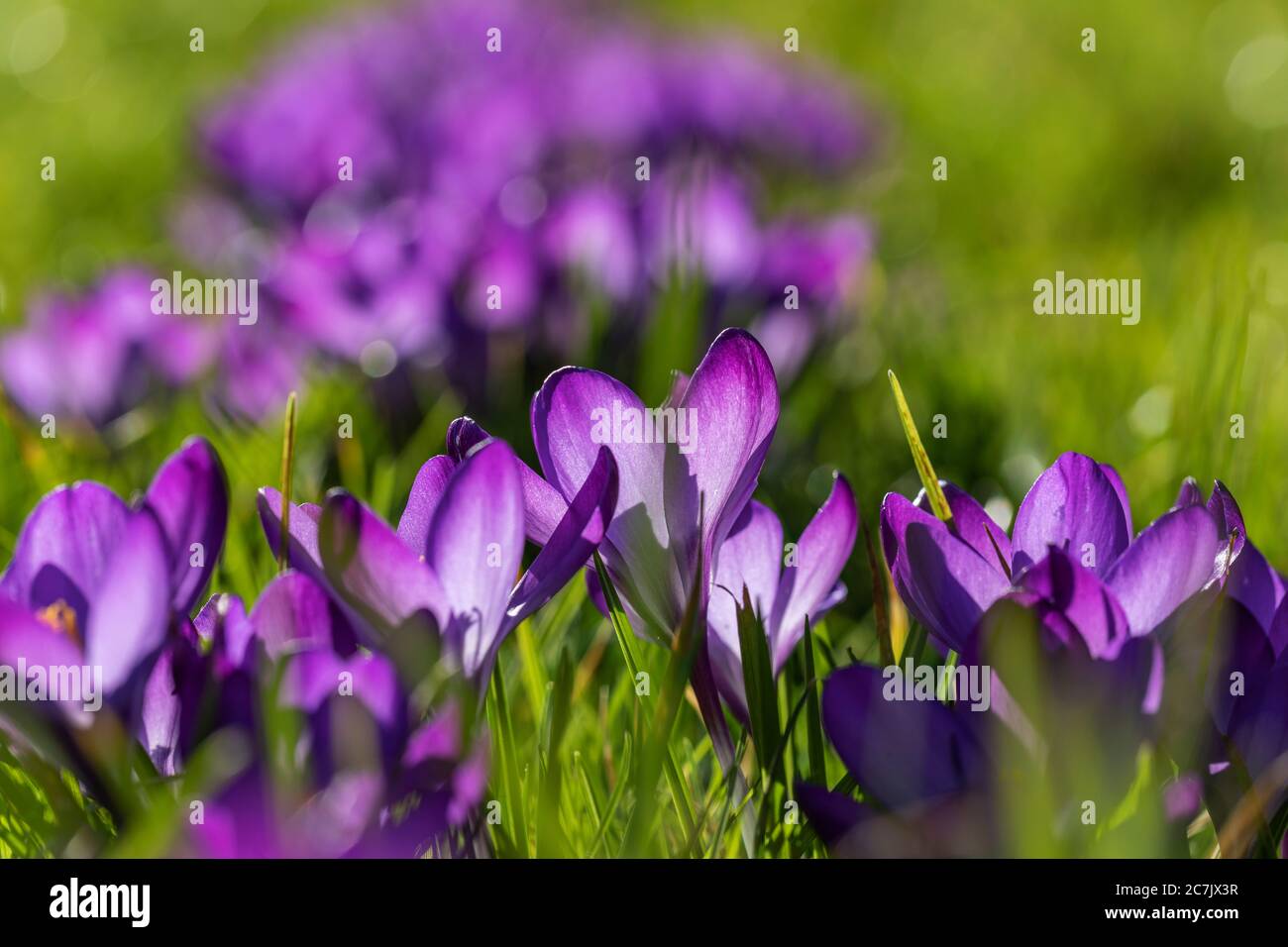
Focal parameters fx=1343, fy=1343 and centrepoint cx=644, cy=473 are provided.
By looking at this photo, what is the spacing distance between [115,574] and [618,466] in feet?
0.77

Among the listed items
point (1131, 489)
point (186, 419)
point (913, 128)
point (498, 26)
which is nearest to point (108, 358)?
point (186, 419)

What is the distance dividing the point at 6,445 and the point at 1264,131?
9.21ft

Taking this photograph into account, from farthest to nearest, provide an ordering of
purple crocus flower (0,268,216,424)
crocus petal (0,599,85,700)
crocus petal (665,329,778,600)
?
Result: purple crocus flower (0,268,216,424) → crocus petal (665,329,778,600) → crocus petal (0,599,85,700)

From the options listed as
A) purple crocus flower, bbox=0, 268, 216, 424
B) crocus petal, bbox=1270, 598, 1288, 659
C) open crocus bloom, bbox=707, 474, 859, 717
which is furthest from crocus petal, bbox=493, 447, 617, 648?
purple crocus flower, bbox=0, 268, 216, 424

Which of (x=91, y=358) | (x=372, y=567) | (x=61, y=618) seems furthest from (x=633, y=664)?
(x=91, y=358)

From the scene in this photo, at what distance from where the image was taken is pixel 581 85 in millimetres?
2783

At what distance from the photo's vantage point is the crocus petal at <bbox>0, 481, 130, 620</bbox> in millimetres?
618

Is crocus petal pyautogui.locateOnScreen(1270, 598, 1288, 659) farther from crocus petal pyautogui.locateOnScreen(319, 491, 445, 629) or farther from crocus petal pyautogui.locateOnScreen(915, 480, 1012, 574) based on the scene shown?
crocus petal pyautogui.locateOnScreen(319, 491, 445, 629)

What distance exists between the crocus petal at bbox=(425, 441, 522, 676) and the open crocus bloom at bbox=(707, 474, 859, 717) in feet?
0.43

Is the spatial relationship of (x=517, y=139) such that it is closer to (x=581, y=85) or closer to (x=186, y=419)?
(x=581, y=85)

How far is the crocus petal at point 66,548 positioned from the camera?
2.03ft

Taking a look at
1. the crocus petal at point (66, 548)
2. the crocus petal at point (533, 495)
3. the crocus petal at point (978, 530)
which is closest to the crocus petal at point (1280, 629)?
the crocus petal at point (978, 530)

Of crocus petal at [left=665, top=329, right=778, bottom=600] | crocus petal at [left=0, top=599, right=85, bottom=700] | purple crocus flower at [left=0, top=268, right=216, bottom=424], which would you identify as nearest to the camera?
crocus petal at [left=0, top=599, right=85, bottom=700]

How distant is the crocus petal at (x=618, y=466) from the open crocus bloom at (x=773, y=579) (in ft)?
0.15
